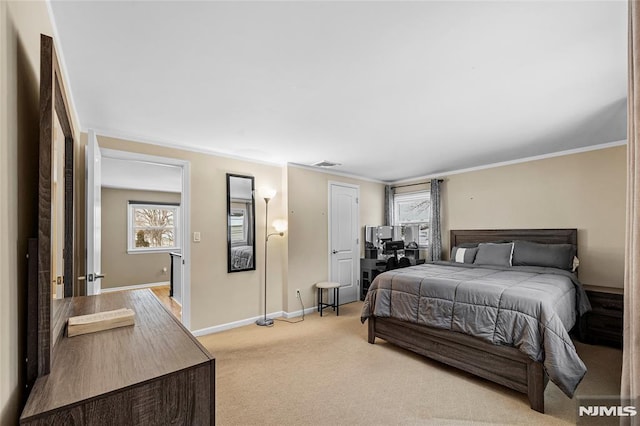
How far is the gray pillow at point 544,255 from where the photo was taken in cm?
369

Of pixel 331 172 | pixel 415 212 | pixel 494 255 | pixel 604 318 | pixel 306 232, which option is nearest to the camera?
pixel 604 318

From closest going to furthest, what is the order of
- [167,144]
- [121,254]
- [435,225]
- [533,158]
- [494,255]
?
[167,144] < [494,255] < [533,158] < [435,225] < [121,254]

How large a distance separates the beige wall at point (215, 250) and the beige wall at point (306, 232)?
384 millimetres

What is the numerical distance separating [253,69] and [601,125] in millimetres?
3542

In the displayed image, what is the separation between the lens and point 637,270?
108 centimetres

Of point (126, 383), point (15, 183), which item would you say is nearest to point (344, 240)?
point (126, 383)

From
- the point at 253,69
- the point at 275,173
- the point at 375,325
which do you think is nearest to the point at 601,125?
the point at 375,325

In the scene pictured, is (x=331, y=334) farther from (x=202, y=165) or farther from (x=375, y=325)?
(x=202, y=165)

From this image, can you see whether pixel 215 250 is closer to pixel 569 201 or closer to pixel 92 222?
pixel 92 222

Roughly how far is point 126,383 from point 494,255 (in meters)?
4.42

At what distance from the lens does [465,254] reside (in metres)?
4.52

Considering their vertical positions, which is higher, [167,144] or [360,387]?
[167,144]

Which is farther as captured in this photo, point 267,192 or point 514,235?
point 514,235

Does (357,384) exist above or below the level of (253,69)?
below
